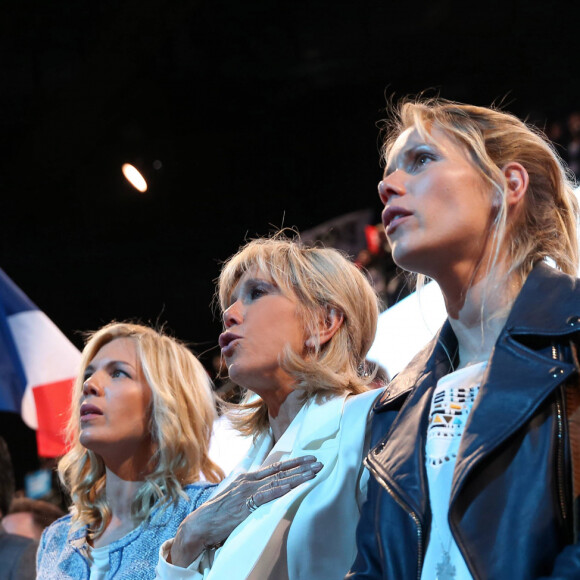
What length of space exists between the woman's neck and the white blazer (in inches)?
10.0

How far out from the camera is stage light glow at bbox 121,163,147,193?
6332 millimetres

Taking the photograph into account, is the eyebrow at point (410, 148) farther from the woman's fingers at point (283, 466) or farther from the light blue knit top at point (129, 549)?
the light blue knit top at point (129, 549)

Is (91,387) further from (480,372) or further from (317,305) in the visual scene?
(480,372)

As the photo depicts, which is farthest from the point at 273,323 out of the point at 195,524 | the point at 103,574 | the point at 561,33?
the point at 561,33

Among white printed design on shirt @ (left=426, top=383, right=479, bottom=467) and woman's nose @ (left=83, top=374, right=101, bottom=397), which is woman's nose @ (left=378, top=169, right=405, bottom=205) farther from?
woman's nose @ (left=83, top=374, right=101, bottom=397)

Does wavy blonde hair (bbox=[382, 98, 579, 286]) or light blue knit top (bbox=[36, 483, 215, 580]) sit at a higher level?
wavy blonde hair (bbox=[382, 98, 579, 286])

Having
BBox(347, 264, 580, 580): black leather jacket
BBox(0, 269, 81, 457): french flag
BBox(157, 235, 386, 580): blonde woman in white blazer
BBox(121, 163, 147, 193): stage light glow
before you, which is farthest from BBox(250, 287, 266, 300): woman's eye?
BBox(121, 163, 147, 193): stage light glow

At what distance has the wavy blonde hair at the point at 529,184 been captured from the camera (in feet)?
6.25

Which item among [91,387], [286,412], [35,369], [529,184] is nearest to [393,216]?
[529,184]

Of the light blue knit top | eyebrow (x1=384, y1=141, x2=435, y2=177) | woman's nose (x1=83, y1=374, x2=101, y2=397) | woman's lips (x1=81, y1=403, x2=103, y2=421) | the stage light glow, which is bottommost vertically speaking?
the light blue knit top

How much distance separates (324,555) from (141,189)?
478 cm

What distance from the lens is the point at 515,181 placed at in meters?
1.95

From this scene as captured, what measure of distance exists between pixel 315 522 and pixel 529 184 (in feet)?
3.15

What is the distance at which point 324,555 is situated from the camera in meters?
2.05
